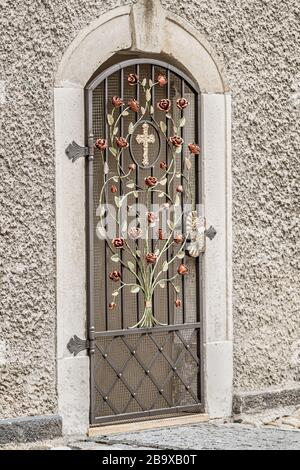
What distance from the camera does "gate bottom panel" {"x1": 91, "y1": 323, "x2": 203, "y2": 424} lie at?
7.71m

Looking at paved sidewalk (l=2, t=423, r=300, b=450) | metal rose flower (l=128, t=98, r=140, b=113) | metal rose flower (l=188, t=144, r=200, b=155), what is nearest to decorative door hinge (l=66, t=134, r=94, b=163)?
metal rose flower (l=128, t=98, r=140, b=113)

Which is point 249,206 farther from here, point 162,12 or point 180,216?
point 162,12

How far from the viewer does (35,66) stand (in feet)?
24.1

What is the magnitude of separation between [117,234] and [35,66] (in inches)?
45.3

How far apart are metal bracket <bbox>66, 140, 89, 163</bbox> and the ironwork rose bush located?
5.5 inches

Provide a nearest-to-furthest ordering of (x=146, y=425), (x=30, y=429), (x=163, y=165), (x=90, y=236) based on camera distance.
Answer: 1. (x=30, y=429)
2. (x=90, y=236)
3. (x=146, y=425)
4. (x=163, y=165)

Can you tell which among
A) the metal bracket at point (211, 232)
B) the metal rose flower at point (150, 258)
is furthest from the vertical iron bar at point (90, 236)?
the metal bracket at point (211, 232)

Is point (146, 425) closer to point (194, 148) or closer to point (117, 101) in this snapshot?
point (194, 148)

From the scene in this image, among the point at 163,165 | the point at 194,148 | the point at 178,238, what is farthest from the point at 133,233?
the point at 194,148

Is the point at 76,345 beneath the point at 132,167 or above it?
beneath

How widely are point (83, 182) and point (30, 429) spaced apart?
147 cm

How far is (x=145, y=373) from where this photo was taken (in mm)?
7926

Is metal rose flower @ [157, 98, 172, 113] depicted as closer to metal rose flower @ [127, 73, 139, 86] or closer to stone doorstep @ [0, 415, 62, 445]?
metal rose flower @ [127, 73, 139, 86]

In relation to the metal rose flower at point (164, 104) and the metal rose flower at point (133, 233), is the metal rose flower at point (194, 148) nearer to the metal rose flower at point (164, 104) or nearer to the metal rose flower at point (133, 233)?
the metal rose flower at point (164, 104)
